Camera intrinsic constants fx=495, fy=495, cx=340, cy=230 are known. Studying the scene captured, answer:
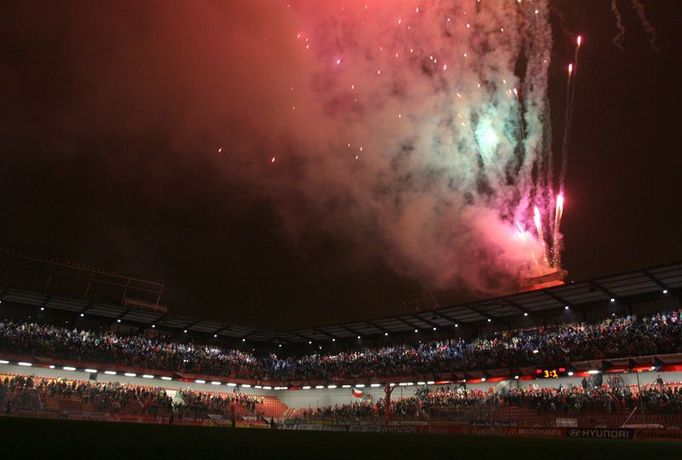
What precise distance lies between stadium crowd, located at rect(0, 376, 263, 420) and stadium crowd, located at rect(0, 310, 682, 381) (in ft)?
9.55

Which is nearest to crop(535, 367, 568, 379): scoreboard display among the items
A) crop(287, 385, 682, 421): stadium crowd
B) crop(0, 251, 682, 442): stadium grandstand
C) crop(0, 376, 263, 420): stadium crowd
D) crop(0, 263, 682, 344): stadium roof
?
crop(0, 251, 682, 442): stadium grandstand

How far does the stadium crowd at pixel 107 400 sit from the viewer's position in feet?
86.3

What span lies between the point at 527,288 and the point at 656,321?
9.02m

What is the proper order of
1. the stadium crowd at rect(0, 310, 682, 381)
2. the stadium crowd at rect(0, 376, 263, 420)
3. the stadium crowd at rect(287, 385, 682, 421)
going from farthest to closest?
the stadium crowd at rect(0, 310, 682, 381)
the stadium crowd at rect(287, 385, 682, 421)
the stadium crowd at rect(0, 376, 263, 420)

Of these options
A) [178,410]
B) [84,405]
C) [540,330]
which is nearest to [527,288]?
[540,330]

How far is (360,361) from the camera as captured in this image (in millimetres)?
53750

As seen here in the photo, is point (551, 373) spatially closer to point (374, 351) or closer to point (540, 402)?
point (540, 402)

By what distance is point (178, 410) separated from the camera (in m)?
39.5

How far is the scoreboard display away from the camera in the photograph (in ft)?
118

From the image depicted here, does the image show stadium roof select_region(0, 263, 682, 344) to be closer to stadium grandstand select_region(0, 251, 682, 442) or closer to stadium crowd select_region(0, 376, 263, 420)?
stadium grandstand select_region(0, 251, 682, 442)

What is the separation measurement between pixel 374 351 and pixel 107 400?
1128 inches

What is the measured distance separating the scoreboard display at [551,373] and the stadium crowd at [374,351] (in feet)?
2.01

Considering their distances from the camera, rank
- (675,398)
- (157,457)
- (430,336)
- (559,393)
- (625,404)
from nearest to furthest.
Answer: (157,457)
(675,398)
(625,404)
(559,393)
(430,336)

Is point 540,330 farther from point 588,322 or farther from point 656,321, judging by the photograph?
point 656,321
